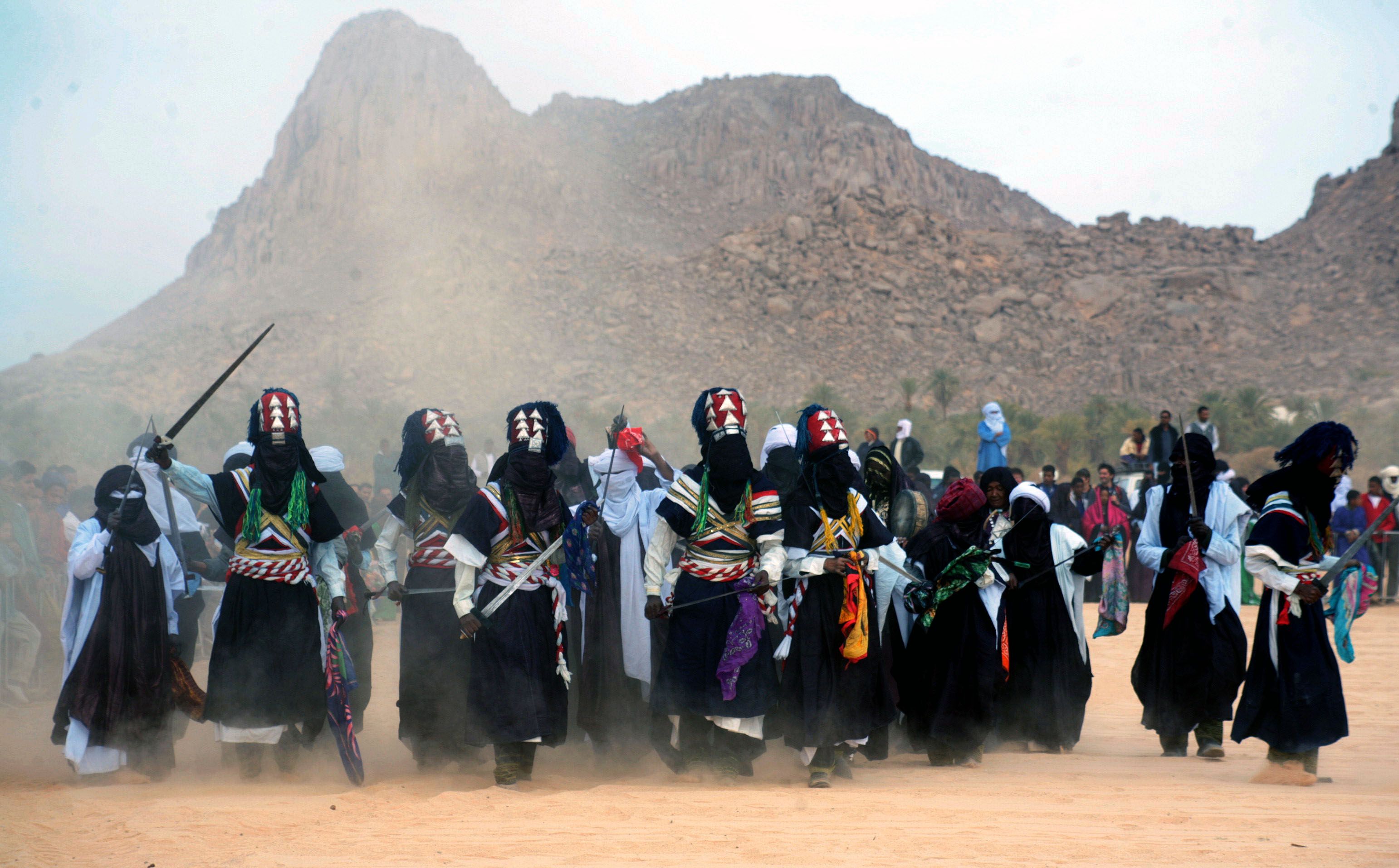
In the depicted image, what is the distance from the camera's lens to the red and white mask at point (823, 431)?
6.23 m

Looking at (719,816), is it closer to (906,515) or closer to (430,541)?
(430,541)

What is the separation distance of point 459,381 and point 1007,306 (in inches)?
1082

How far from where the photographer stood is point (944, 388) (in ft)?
157

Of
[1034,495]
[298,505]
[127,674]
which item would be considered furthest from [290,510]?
[1034,495]

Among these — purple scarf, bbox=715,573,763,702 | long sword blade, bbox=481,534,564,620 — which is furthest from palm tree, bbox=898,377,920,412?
long sword blade, bbox=481,534,564,620

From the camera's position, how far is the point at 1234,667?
6.85 m

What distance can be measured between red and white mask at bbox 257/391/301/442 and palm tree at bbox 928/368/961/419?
41.1 metres

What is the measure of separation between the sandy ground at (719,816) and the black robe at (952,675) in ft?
0.77

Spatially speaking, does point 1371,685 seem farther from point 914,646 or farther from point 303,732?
point 303,732

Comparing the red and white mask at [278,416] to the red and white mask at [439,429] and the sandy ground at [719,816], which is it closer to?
the red and white mask at [439,429]

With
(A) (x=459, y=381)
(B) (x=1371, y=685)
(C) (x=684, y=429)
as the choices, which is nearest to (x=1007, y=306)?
(C) (x=684, y=429)

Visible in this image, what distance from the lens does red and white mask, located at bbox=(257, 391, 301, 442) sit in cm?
627

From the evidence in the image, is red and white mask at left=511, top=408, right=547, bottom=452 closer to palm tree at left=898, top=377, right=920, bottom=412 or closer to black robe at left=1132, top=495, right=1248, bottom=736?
black robe at left=1132, top=495, right=1248, bottom=736

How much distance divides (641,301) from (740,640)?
2191 inches
